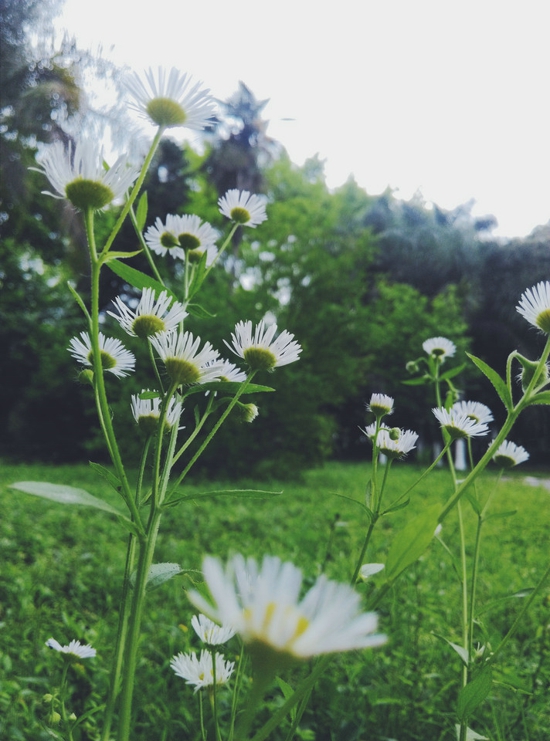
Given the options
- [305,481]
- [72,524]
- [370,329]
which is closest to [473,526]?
[72,524]

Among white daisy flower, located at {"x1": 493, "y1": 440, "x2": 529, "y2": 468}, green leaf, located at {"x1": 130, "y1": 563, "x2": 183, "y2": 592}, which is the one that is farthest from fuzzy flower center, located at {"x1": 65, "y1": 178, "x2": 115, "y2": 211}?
white daisy flower, located at {"x1": 493, "y1": 440, "x2": 529, "y2": 468}

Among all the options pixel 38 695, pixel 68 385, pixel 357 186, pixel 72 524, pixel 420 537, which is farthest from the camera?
pixel 357 186

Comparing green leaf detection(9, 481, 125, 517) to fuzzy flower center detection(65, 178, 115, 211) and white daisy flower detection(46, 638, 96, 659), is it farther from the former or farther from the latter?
white daisy flower detection(46, 638, 96, 659)

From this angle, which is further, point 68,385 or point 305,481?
point 68,385

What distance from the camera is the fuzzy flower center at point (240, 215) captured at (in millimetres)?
578

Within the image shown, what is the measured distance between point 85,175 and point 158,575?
0.81ft

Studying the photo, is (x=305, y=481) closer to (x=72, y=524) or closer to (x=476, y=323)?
(x=72, y=524)

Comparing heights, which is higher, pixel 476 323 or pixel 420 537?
pixel 476 323

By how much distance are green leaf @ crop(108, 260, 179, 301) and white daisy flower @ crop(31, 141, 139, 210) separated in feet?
0.14

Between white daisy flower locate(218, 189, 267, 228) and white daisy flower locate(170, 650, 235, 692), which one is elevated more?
white daisy flower locate(218, 189, 267, 228)

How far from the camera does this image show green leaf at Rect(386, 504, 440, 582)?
258mm

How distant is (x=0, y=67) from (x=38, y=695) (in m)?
6.15

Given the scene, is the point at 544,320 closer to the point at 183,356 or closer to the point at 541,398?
the point at 541,398

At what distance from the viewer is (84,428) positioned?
23.3ft
